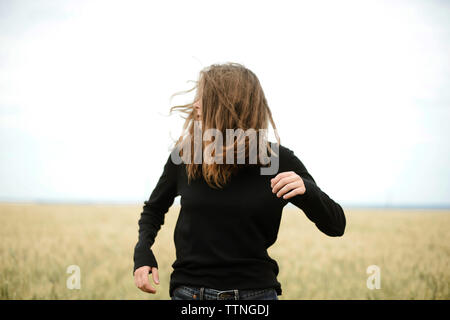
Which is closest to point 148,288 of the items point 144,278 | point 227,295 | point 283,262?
point 144,278

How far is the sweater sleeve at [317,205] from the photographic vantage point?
5.41 ft

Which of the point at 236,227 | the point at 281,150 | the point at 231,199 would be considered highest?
the point at 281,150

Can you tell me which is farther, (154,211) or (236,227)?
(154,211)

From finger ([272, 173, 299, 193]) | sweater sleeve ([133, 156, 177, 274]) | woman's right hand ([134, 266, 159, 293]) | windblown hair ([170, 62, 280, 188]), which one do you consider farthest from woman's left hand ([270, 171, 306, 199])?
woman's right hand ([134, 266, 159, 293])

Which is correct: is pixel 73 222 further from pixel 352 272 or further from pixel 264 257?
pixel 264 257

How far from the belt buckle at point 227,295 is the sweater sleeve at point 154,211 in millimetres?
394

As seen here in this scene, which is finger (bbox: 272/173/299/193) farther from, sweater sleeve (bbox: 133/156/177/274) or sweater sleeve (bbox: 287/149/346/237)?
sweater sleeve (bbox: 133/156/177/274)

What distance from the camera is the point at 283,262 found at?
6.02 metres

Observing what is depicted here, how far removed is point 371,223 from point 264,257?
369 inches

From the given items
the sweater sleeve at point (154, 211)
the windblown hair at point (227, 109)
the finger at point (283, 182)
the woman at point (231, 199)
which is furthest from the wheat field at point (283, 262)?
the finger at point (283, 182)

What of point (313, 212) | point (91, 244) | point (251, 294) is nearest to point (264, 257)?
point (251, 294)

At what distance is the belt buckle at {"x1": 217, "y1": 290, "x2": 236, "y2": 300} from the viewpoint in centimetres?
165

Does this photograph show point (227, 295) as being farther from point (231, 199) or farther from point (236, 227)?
point (231, 199)

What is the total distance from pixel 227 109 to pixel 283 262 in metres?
A: 4.66
